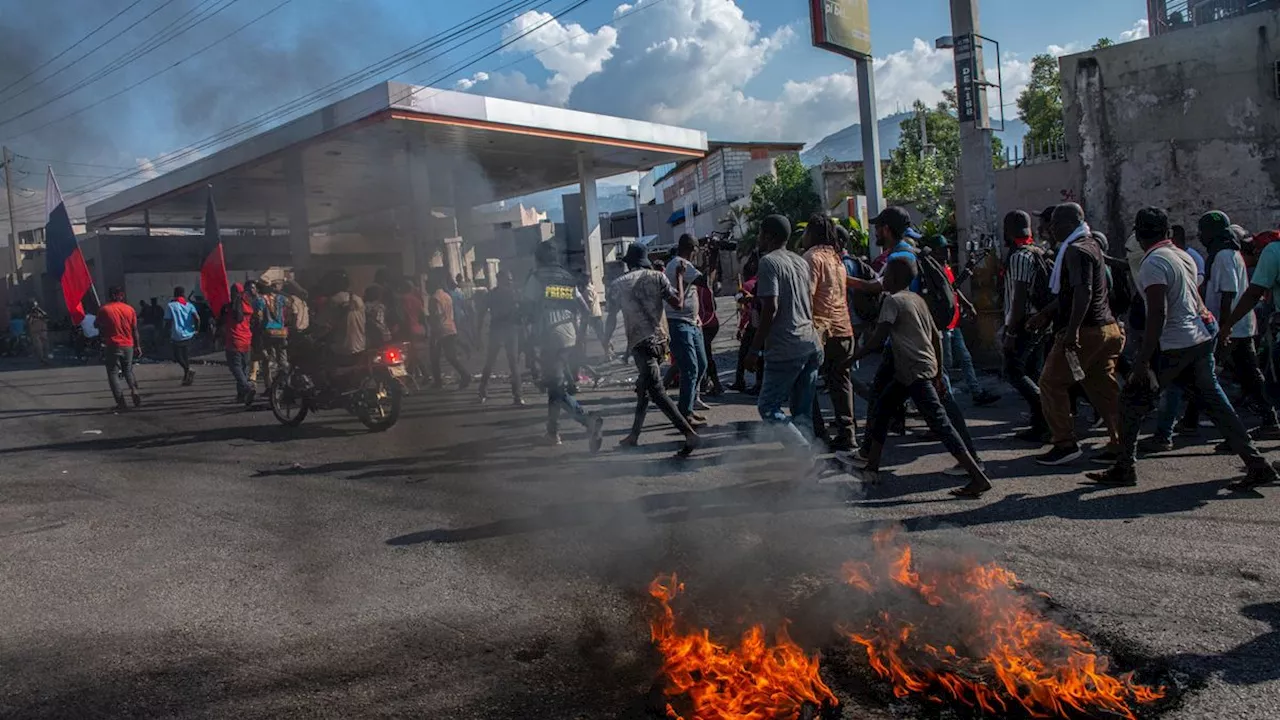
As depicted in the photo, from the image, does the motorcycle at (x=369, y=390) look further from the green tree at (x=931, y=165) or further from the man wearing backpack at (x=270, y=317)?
the green tree at (x=931, y=165)

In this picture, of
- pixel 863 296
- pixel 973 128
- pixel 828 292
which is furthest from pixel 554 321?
pixel 973 128

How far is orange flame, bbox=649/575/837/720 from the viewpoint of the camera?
111 inches

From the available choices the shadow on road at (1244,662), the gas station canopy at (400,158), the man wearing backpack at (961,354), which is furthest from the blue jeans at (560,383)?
the gas station canopy at (400,158)

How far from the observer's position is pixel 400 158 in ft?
44.8

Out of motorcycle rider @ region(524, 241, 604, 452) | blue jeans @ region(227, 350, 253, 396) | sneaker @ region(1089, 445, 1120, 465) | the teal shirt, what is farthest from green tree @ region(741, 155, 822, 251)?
sneaker @ region(1089, 445, 1120, 465)

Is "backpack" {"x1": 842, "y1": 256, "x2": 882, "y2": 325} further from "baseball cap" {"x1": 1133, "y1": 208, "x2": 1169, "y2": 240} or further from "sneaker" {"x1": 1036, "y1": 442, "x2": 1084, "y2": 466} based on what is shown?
"baseball cap" {"x1": 1133, "y1": 208, "x2": 1169, "y2": 240}

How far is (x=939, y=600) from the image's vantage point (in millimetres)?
3523

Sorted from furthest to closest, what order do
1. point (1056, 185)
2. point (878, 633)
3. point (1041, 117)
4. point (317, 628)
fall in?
point (1041, 117) < point (1056, 185) < point (317, 628) < point (878, 633)

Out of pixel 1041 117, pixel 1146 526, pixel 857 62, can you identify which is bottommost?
pixel 1146 526

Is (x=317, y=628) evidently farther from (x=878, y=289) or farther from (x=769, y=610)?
(x=878, y=289)

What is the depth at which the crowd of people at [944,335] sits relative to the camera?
5102mm

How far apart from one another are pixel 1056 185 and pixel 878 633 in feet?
47.7

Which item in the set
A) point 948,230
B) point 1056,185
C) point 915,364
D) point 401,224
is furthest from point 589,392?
point 1056,185

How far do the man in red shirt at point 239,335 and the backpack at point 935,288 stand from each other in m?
8.57
